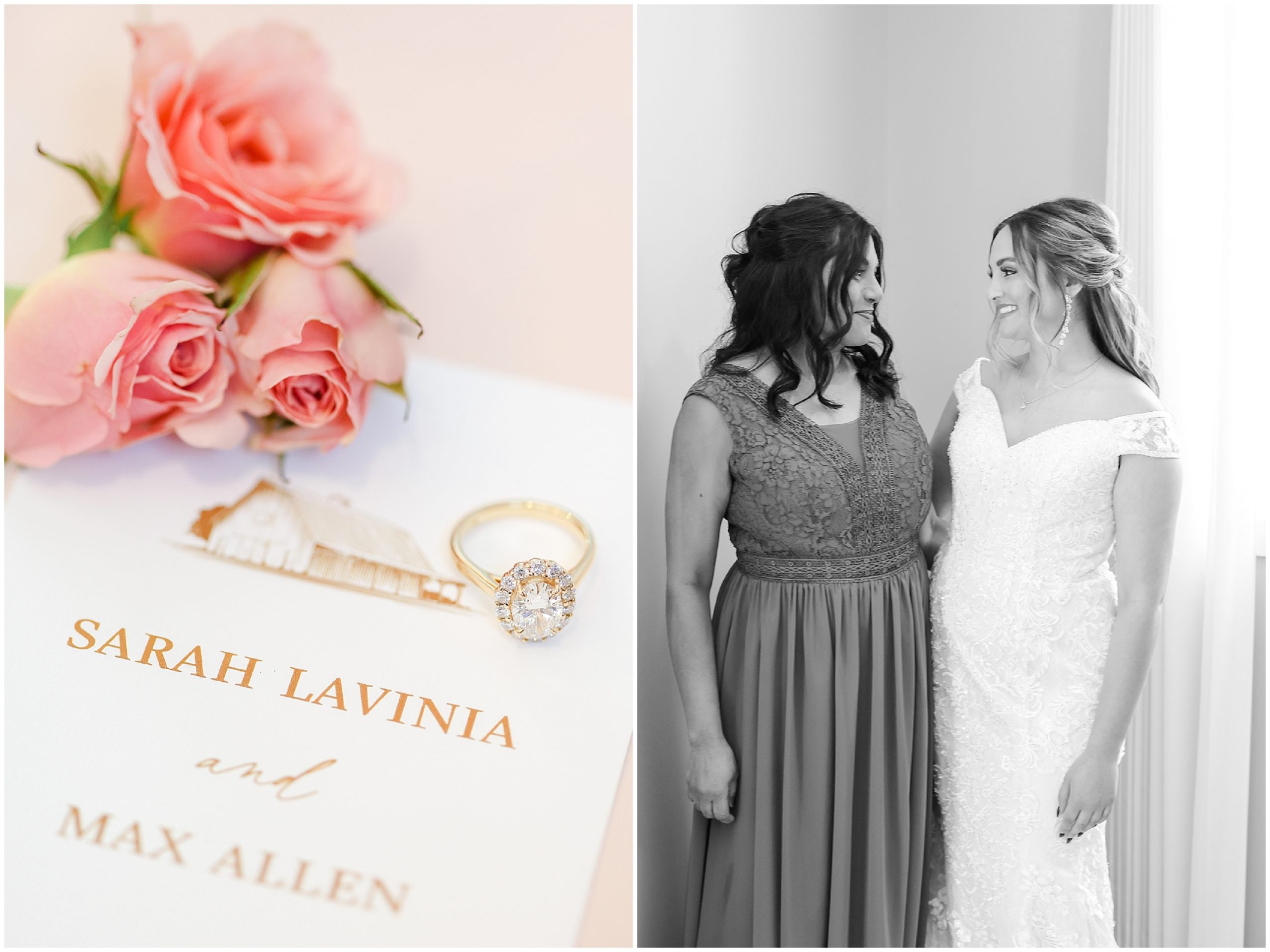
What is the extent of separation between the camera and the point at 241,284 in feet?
2.31

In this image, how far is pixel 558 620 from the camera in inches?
29.5

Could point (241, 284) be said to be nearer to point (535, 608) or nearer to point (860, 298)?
point (535, 608)

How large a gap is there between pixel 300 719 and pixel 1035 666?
93 cm

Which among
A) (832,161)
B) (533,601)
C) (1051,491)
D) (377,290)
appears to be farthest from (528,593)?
(832,161)

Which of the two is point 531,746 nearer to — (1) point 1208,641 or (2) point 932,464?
(2) point 932,464

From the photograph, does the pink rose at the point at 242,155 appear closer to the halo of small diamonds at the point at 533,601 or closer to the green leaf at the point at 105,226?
the green leaf at the point at 105,226

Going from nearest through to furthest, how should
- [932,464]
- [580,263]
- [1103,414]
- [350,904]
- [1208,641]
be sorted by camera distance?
[350,904]
[580,263]
[1103,414]
[932,464]
[1208,641]

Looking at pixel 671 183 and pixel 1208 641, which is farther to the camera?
pixel 1208 641

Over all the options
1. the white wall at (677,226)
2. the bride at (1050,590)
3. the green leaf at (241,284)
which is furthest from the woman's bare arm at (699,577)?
the green leaf at (241,284)

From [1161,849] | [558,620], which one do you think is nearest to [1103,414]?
[558,620]

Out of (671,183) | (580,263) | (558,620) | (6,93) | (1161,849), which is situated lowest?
(1161,849)

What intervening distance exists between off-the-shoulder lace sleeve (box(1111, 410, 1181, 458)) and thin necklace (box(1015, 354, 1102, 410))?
0.09 metres

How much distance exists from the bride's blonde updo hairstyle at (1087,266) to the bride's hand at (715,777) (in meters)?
0.71

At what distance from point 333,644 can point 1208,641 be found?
58.5 inches
